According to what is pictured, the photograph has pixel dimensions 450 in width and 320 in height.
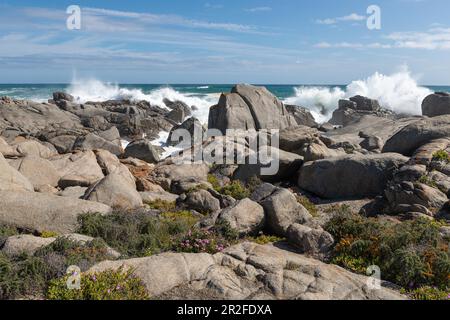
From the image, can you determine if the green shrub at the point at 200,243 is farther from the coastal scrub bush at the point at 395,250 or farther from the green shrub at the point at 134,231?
the coastal scrub bush at the point at 395,250

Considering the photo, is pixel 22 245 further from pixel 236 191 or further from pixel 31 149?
pixel 31 149

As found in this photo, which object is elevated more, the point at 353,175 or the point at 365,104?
the point at 365,104

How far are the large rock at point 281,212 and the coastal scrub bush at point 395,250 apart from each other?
4.38 ft

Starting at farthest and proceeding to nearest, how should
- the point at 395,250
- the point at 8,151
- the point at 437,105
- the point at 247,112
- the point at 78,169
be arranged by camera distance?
1. the point at 437,105
2. the point at 247,112
3. the point at 8,151
4. the point at 78,169
5. the point at 395,250

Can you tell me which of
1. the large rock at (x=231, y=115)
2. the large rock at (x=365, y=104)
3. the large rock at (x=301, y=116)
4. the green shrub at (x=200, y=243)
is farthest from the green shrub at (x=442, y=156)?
the large rock at (x=365, y=104)

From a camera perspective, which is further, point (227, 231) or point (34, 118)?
point (34, 118)

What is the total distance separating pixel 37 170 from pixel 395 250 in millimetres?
15581

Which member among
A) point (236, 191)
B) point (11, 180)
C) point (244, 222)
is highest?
point (11, 180)

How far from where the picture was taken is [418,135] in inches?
928

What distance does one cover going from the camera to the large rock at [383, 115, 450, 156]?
22.9 meters

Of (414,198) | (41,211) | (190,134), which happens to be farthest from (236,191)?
(190,134)
